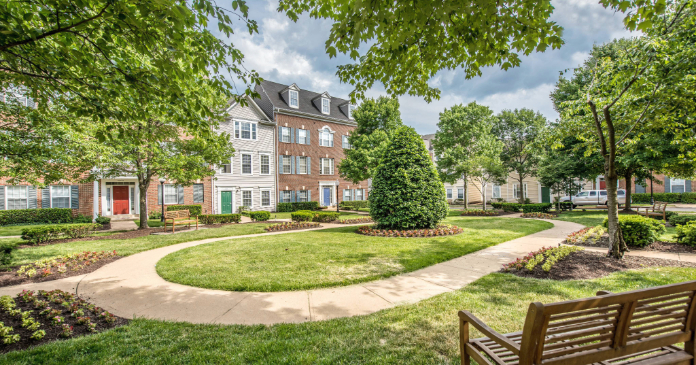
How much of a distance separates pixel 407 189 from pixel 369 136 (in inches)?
564

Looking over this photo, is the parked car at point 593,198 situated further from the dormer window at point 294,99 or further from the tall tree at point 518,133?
the dormer window at point 294,99

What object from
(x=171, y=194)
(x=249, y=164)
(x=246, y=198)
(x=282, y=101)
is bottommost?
(x=246, y=198)

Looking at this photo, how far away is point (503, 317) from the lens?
3.70m

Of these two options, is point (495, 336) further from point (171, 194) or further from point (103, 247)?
point (171, 194)

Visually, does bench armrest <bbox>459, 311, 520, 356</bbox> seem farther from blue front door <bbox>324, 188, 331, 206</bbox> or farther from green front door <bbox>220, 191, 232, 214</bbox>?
blue front door <bbox>324, 188, 331, 206</bbox>

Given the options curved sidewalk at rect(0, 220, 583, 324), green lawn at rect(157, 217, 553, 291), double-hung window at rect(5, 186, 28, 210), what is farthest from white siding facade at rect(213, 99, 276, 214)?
curved sidewalk at rect(0, 220, 583, 324)

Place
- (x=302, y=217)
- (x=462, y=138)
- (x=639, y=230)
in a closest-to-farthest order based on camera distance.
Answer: (x=639, y=230)
(x=302, y=217)
(x=462, y=138)

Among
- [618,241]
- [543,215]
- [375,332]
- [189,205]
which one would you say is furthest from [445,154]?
[375,332]

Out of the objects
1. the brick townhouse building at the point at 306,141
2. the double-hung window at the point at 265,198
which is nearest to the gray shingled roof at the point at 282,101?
the brick townhouse building at the point at 306,141

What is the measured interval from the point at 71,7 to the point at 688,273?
10.3 metres

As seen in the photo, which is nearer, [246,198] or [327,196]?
[246,198]

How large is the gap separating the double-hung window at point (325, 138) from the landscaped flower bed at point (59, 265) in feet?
79.5

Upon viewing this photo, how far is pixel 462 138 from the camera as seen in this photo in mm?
24641

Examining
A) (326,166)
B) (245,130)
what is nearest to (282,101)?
(245,130)
